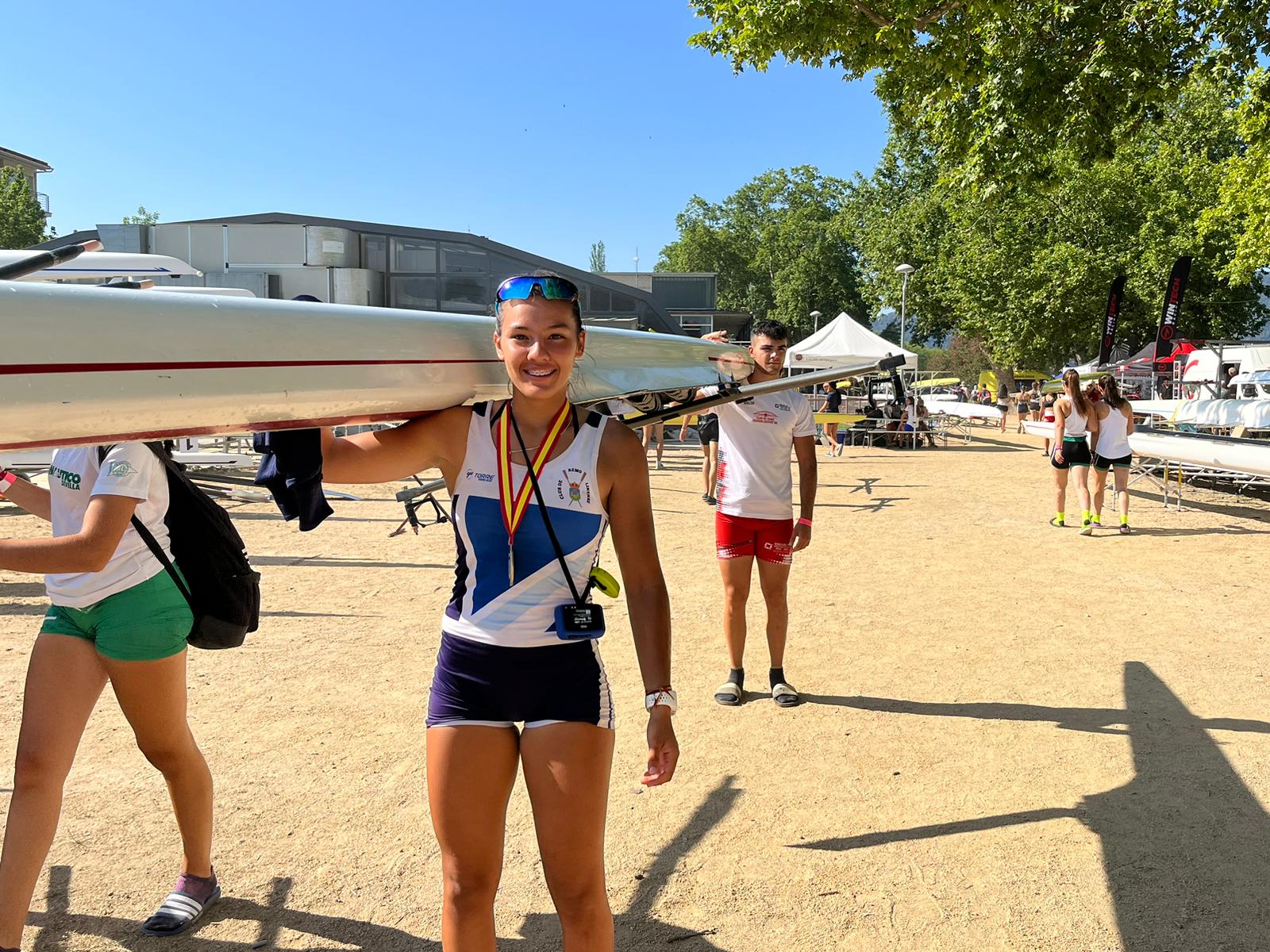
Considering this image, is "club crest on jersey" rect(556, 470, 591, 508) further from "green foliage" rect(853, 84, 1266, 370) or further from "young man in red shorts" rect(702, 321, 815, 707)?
"green foliage" rect(853, 84, 1266, 370)

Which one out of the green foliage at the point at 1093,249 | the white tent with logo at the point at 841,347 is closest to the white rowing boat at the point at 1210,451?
the white tent with logo at the point at 841,347

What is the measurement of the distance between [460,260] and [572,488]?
25607 mm

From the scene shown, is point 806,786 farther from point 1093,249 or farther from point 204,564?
point 1093,249

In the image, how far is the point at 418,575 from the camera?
795 cm

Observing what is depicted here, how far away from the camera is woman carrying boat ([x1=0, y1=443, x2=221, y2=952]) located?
242cm

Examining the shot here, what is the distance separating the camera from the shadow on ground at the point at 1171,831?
2.97 meters

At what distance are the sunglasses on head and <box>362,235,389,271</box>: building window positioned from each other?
81.9 feet

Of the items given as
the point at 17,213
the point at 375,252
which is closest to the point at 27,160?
the point at 17,213

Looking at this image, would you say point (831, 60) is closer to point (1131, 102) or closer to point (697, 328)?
point (1131, 102)

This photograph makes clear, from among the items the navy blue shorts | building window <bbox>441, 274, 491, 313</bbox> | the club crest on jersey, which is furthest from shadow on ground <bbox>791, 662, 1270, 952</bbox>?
building window <bbox>441, 274, 491, 313</bbox>

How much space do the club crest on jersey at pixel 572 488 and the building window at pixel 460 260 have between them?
2541cm

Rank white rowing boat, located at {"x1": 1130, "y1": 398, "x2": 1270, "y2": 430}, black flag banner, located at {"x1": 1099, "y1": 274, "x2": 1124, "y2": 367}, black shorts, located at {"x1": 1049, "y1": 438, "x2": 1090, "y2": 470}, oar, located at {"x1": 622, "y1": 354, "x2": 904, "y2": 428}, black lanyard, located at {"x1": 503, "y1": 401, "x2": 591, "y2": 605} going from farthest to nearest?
black flag banner, located at {"x1": 1099, "y1": 274, "x2": 1124, "y2": 367} → white rowing boat, located at {"x1": 1130, "y1": 398, "x2": 1270, "y2": 430} → black shorts, located at {"x1": 1049, "y1": 438, "x2": 1090, "y2": 470} → oar, located at {"x1": 622, "y1": 354, "x2": 904, "y2": 428} → black lanyard, located at {"x1": 503, "y1": 401, "x2": 591, "y2": 605}

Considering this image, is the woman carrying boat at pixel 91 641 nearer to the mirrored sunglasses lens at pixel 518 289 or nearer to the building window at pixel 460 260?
the mirrored sunglasses lens at pixel 518 289

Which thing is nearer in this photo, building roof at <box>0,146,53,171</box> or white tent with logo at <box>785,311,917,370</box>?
white tent with logo at <box>785,311,917,370</box>
